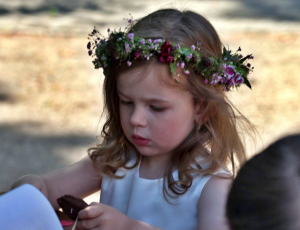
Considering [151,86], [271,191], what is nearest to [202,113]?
[151,86]

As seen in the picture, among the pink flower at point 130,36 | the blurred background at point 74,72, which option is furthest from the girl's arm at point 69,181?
the blurred background at point 74,72

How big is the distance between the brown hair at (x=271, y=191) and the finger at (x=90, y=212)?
26.7 inches

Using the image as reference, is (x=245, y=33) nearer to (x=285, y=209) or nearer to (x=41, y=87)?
(x=41, y=87)

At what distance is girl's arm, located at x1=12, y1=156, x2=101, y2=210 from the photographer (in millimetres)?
1737

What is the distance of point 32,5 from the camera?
269 inches

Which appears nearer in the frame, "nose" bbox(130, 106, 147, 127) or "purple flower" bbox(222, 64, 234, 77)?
"nose" bbox(130, 106, 147, 127)

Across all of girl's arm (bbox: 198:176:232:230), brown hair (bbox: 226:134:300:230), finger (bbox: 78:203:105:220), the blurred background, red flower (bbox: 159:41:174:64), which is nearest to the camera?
brown hair (bbox: 226:134:300:230)

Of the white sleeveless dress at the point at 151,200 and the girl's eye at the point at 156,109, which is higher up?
the girl's eye at the point at 156,109

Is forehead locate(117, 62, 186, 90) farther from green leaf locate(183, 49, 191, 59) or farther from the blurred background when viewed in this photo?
the blurred background

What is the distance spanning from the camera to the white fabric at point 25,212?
39.0 inches

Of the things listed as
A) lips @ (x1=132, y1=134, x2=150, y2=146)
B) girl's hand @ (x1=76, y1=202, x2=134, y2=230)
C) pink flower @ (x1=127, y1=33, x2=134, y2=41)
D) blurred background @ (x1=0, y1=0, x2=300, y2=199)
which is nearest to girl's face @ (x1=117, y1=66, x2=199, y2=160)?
lips @ (x1=132, y1=134, x2=150, y2=146)

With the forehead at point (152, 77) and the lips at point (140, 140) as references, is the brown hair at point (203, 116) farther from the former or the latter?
the lips at point (140, 140)

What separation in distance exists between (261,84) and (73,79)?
6.11 ft

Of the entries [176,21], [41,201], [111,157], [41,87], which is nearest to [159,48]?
[176,21]
